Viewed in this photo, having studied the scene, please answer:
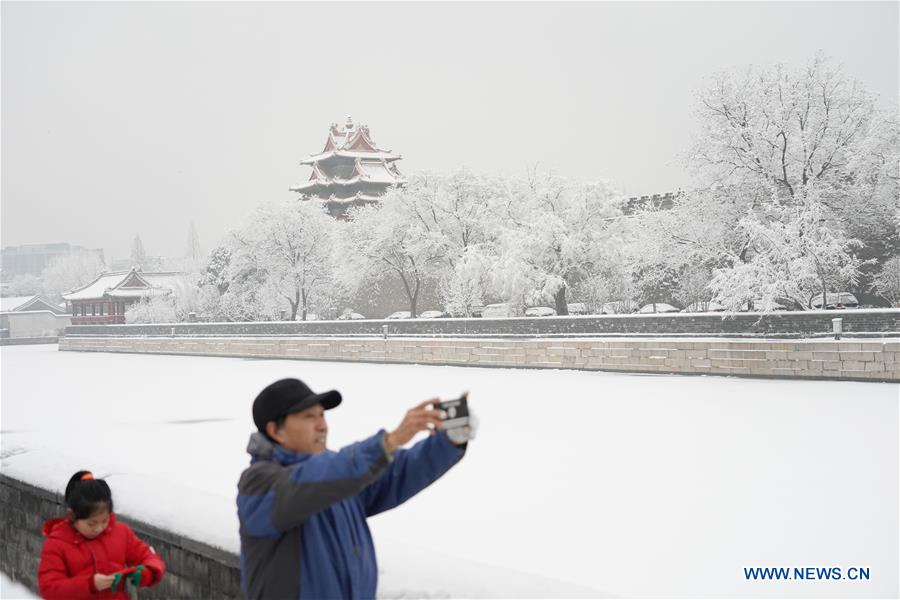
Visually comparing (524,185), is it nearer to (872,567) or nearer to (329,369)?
(329,369)

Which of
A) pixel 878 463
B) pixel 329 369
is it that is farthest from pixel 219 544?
pixel 329 369

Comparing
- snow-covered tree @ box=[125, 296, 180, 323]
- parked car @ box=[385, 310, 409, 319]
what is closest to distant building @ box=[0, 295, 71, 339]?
snow-covered tree @ box=[125, 296, 180, 323]

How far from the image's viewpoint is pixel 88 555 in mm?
2945

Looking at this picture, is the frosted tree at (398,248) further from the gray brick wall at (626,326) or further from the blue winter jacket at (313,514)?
the blue winter jacket at (313,514)

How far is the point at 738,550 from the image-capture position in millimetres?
5605

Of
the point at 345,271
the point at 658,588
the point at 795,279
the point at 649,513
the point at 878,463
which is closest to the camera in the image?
the point at 658,588

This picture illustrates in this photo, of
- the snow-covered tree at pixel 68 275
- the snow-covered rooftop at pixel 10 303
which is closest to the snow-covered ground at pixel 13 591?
the snow-covered rooftop at pixel 10 303

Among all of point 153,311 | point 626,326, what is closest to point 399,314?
point 626,326

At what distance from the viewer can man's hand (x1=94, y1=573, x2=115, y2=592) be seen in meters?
2.83

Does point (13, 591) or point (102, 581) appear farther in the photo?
point (13, 591)

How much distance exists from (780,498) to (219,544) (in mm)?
5162

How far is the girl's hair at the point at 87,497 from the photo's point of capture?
2902mm

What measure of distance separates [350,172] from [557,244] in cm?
2604

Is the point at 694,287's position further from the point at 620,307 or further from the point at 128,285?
the point at 128,285
